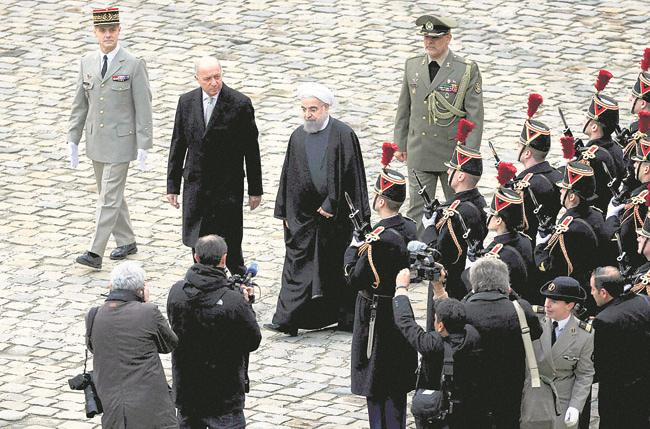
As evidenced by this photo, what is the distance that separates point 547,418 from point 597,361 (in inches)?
28.8

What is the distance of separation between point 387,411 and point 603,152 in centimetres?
356

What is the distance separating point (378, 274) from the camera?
11.3m

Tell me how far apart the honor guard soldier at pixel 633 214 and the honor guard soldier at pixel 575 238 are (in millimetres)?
252

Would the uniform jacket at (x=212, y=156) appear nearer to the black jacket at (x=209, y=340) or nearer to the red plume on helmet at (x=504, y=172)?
the red plume on helmet at (x=504, y=172)

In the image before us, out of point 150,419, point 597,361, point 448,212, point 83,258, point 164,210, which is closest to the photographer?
point 150,419

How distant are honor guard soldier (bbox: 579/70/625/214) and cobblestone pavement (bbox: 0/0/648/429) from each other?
1.72 meters

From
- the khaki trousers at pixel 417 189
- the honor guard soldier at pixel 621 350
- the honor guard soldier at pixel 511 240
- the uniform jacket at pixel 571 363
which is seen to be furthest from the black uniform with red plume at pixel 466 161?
the khaki trousers at pixel 417 189

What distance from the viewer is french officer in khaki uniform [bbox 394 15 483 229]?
47.1 feet

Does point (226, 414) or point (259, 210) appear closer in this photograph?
point (226, 414)

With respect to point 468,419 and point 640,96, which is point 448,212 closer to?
point 468,419

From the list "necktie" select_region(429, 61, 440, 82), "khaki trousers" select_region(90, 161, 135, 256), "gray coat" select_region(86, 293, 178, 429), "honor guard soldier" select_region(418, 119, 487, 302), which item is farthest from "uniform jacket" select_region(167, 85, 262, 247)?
"gray coat" select_region(86, 293, 178, 429)

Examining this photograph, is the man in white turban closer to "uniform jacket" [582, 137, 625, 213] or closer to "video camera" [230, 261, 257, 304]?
"uniform jacket" [582, 137, 625, 213]

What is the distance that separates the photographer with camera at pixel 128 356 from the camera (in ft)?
33.0

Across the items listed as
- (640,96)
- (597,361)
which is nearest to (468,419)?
(597,361)
